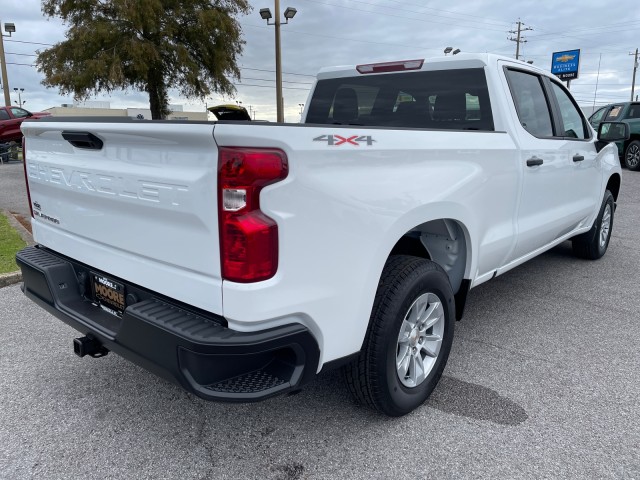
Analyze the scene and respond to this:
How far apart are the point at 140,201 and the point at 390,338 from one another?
1261mm

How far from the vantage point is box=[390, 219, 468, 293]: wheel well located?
9.94ft

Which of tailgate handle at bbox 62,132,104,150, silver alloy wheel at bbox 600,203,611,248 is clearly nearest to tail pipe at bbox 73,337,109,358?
tailgate handle at bbox 62,132,104,150

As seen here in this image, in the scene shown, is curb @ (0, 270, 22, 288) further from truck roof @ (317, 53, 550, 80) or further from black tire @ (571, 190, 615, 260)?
black tire @ (571, 190, 615, 260)

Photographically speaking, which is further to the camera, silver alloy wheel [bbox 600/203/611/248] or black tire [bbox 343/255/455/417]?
silver alloy wheel [bbox 600/203/611/248]

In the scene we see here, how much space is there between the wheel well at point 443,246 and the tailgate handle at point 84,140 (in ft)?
5.33

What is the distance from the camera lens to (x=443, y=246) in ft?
10.5

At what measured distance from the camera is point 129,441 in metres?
2.58

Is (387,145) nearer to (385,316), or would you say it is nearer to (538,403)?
(385,316)

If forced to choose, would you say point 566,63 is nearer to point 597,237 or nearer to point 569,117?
point 597,237

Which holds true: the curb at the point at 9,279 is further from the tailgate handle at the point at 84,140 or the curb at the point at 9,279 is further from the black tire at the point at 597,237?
the black tire at the point at 597,237

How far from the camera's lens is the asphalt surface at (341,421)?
239 centimetres

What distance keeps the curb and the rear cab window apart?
123 inches

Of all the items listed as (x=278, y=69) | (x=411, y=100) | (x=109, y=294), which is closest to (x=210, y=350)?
(x=109, y=294)

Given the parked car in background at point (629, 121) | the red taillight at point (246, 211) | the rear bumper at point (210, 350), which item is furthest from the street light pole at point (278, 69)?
the red taillight at point (246, 211)
